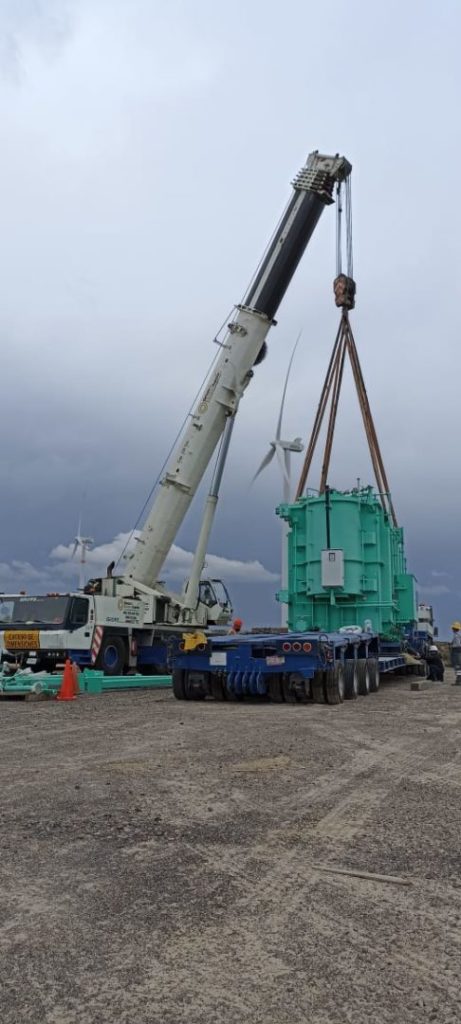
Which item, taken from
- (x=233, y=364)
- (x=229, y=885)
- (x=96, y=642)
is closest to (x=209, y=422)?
(x=233, y=364)

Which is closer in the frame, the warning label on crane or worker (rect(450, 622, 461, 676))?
the warning label on crane

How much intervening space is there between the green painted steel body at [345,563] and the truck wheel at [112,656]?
420 centimetres

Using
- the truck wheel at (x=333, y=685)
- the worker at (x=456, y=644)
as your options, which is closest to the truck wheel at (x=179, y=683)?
the truck wheel at (x=333, y=685)

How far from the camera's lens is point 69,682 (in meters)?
13.8

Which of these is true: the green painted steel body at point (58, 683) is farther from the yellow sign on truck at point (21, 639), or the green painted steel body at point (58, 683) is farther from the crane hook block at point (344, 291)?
the crane hook block at point (344, 291)

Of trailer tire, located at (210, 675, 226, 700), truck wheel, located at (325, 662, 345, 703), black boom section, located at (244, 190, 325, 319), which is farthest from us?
black boom section, located at (244, 190, 325, 319)

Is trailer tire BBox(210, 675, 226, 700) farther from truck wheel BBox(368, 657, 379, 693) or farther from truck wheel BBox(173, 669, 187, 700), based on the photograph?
truck wheel BBox(368, 657, 379, 693)

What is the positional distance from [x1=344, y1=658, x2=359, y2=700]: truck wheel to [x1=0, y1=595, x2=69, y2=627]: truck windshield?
6746 millimetres

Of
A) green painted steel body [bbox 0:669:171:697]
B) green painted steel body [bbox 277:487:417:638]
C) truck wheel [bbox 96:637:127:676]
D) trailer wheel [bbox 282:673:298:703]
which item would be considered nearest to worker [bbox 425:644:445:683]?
green painted steel body [bbox 277:487:417:638]

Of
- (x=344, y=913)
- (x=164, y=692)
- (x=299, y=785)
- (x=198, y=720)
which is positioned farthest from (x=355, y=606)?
(x=344, y=913)

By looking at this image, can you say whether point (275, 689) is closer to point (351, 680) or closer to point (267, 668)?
point (267, 668)

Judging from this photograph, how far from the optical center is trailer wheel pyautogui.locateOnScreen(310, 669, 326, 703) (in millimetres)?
12391

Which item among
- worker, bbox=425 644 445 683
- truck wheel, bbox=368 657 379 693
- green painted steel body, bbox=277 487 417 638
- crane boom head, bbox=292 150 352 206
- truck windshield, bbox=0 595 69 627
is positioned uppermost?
crane boom head, bbox=292 150 352 206

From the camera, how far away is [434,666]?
20828mm
